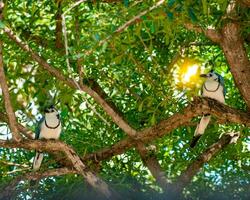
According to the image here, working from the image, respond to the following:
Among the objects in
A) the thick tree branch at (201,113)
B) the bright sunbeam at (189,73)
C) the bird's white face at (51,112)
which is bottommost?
the thick tree branch at (201,113)

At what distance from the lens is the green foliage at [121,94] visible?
5.00 meters

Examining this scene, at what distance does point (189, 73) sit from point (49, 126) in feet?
5.01

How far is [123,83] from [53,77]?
1.90 feet

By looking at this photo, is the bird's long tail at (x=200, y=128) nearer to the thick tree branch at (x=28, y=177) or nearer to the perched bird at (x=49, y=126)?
the thick tree branch at (x=28, y=177)

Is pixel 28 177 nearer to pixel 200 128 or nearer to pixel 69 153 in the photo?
pixel 69 153

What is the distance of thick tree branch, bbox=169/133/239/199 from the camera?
17.9 feet

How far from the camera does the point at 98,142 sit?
5.71m

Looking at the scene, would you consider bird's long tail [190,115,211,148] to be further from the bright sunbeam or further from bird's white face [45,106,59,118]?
bird's white face [45,106,59,118]

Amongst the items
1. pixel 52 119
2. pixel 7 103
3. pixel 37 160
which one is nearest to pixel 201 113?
pixel 7 103

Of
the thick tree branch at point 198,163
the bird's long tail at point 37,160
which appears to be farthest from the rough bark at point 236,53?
the bird's long tail at point 37,160

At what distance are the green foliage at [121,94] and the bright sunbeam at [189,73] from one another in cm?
9

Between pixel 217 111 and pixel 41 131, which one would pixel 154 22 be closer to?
pixel 217 111

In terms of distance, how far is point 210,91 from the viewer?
18.7 ft

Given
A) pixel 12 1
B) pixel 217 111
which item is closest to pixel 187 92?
pixel 217 111
